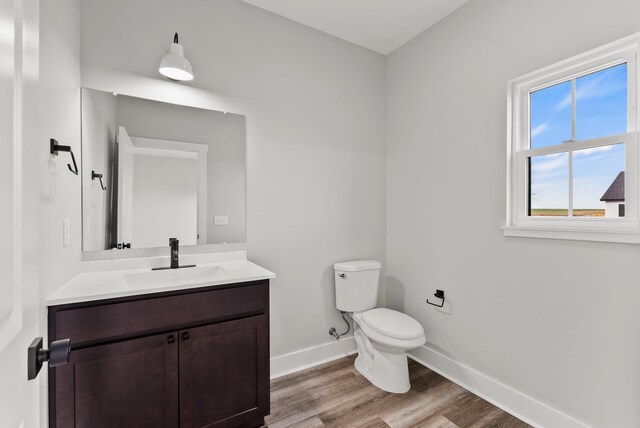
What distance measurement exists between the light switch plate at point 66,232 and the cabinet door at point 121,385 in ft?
1.65

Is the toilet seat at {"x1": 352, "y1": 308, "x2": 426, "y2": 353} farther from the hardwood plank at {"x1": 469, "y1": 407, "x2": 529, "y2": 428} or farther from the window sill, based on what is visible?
the window sill

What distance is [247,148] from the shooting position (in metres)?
2.15

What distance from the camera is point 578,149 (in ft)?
5.42

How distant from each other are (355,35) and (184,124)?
160 cm

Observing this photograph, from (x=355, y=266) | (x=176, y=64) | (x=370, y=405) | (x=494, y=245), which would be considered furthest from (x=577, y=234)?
(x=176, y=64)

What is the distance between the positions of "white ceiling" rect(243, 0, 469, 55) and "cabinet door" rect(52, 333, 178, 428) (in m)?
2.29

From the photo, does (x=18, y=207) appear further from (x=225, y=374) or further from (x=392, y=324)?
(x=392, y=324)

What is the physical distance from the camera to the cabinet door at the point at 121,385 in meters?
1.21

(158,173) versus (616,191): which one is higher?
(158,173)

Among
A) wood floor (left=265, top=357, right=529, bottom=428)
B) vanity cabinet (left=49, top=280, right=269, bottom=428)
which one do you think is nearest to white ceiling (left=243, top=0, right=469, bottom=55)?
vanity cabinet (left=49, top=280, right=269, bottom=428)

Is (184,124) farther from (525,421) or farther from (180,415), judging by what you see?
(525,421)

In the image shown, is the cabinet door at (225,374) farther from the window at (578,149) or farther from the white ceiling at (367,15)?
the white ceiling at (367,15)

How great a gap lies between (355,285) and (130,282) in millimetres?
1539

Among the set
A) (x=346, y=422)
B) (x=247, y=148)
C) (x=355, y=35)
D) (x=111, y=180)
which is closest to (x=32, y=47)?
(x=111, y=180)
